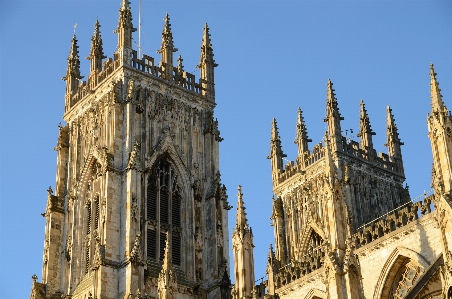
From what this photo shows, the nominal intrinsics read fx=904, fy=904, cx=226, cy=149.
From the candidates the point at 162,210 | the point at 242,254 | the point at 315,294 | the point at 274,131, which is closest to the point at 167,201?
the point at 162,210

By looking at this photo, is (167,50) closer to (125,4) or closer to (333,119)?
(125,4)

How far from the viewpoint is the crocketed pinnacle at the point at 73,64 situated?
5303cm

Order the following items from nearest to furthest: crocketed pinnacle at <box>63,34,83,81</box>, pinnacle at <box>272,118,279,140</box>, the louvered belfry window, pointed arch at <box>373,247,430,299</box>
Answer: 1. pointed arch at <box>373,247,430,299</box>
2. the louvered belfry window
3. crocketed pinnacle at <box>63,34,83,81</box>
4. pinnacle at <box>272,118,279,140</box>

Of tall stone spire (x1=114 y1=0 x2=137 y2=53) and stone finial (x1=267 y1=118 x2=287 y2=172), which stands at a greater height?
tall stone spire (x1=114 y1=0 x2=137 y2=53)

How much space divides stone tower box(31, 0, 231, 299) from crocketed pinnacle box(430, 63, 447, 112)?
16.5m

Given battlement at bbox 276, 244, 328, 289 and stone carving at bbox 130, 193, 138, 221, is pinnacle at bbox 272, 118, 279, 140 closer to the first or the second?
stone carving at bbox 130, 193, 138, 221

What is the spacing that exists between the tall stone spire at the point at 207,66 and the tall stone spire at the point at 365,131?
9117 millimetres

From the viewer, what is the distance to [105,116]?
154 feet

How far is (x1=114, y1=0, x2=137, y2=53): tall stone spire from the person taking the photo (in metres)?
48.5

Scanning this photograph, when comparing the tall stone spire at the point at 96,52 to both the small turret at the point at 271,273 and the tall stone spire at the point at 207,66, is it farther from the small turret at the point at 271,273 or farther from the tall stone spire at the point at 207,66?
the small turret at the point at 271,273

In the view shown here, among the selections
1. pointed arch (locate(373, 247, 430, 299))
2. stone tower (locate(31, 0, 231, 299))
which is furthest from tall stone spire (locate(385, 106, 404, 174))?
pointed arch (locate(373, 247, 430, 299))

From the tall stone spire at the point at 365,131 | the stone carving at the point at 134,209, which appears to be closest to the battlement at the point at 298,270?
the stone carving at the point at 134,209

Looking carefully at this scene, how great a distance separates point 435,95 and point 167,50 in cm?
2348

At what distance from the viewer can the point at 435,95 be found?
29844mm
